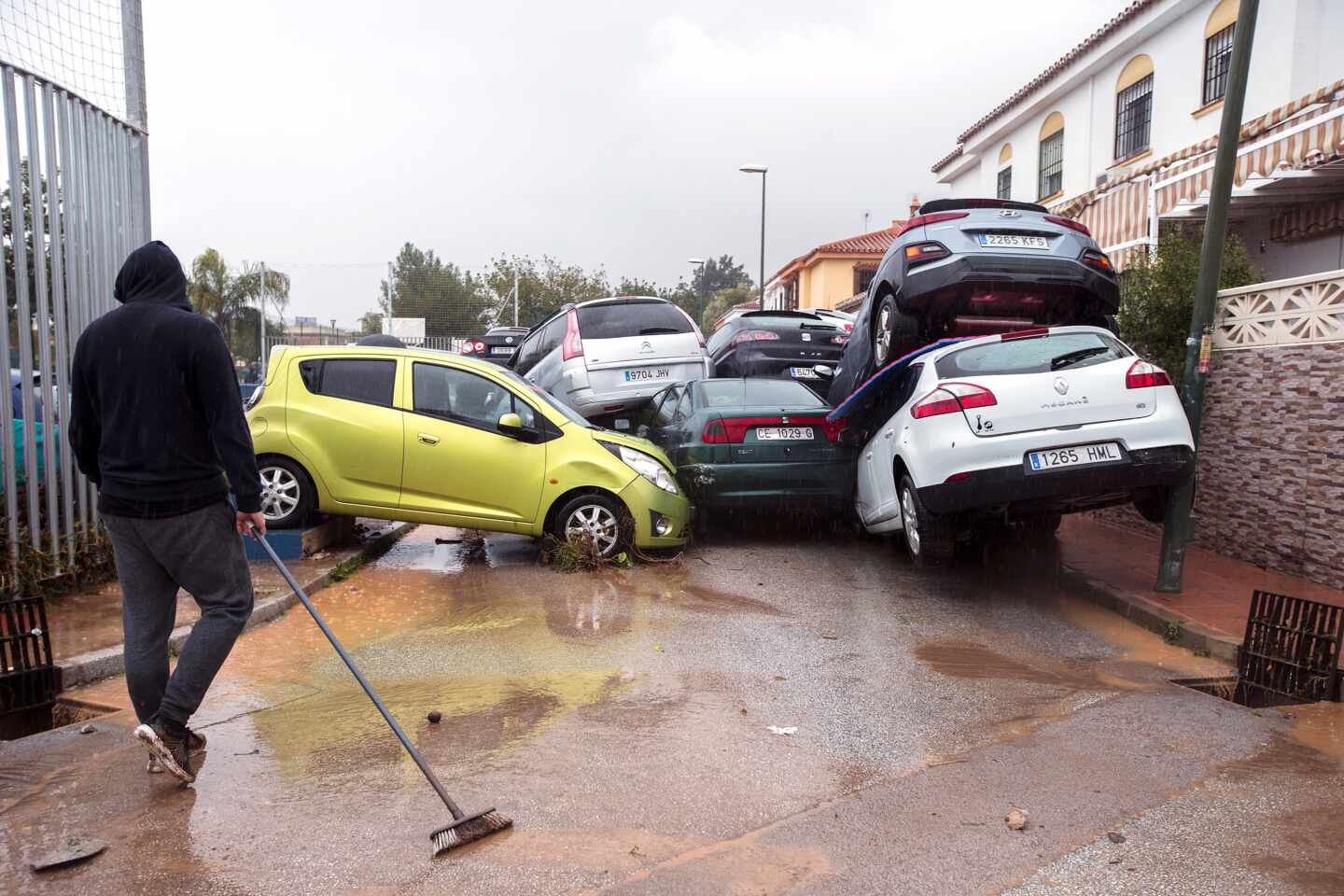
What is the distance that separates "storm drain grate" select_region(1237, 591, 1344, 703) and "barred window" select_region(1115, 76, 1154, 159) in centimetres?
1441

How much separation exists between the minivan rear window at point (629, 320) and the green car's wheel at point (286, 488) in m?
4.60

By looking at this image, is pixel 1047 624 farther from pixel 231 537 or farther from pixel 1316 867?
pixel 231 537

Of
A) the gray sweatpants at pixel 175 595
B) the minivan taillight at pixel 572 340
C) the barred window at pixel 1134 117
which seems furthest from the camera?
the barred window at pixel 1134 117

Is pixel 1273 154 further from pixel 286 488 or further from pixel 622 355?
pixel 286 488

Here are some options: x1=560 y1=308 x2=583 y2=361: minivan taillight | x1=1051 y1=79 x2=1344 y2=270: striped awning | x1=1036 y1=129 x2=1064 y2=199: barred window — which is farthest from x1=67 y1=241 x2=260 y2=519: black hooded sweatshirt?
x1=1036 y1=129 x2=1064 y2=199: barred window

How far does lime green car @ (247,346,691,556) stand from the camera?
8.16m

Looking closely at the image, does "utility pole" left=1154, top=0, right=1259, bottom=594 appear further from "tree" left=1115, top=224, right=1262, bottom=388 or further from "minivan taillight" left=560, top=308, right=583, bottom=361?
"minivan taillight" left=560, top=308, right=583, bottom=361

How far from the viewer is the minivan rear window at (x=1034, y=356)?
6.89 metres

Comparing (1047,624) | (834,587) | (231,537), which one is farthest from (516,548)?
(231,537)

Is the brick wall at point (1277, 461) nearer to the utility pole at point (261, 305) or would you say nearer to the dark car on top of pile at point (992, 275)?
the dark car on top of pile at point (992, 275)

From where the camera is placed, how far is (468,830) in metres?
3.47

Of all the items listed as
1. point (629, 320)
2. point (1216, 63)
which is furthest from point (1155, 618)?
point (1216, 63)

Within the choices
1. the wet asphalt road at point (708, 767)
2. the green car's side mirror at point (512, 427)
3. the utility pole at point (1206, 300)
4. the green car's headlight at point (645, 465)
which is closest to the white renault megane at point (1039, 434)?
the utility pole at point (1206, 300)

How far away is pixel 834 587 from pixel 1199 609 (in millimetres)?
2529
